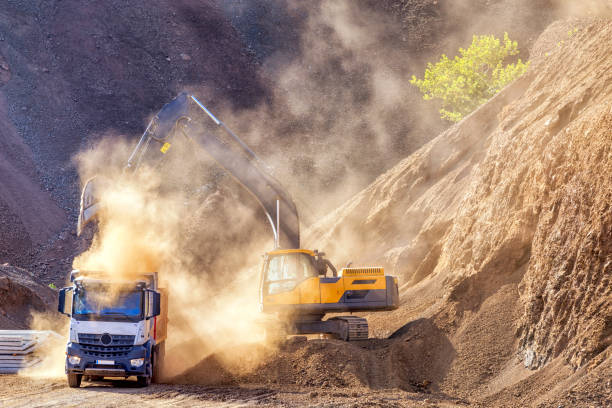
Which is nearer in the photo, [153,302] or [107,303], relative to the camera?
[107,303]

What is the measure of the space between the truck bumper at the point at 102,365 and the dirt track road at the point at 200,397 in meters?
0.38

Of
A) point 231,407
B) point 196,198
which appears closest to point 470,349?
point 231,407

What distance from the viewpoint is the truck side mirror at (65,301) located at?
611 inches

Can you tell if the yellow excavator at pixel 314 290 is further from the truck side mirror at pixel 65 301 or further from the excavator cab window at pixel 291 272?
the truck side mirror at pixel 65 301

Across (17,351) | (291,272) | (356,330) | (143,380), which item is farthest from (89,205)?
(356,330)

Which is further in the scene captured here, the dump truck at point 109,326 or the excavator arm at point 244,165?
the excavator arm at point 244,165

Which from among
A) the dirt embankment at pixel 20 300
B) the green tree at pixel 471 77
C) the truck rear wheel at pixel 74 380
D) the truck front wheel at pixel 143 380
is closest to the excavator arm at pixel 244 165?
the truck front wheel at pixel 143 380

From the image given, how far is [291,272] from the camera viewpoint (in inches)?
746

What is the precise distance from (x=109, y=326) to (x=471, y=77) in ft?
144

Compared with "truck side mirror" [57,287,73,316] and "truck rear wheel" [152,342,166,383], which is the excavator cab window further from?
"truck side mirror" [57,287,73,316]

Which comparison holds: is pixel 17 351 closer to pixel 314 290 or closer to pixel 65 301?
pixel 65 301

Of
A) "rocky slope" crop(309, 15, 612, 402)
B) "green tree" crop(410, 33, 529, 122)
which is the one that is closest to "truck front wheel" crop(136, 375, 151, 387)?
"rocky slope" crop(309, 15, 612, 402)

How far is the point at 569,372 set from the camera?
42.6ft

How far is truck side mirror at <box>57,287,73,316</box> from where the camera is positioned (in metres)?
15.5
